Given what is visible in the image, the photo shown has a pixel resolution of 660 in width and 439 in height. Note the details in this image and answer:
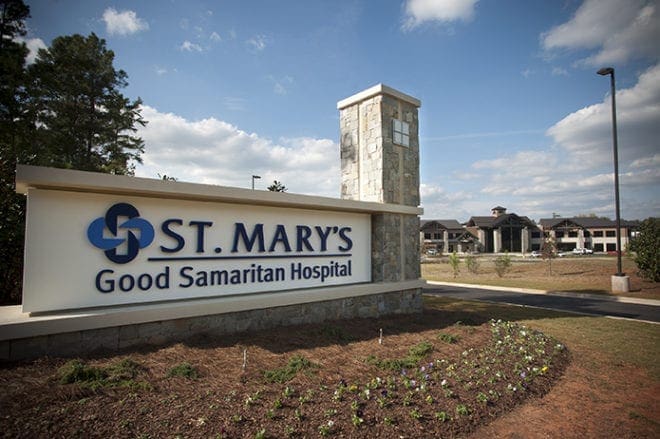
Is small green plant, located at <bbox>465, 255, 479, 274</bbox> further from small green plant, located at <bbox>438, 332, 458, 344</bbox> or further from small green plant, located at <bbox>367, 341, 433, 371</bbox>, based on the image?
small green plant, located at <bbox>367, 341, 433, 371</bbox>

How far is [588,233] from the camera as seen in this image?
6444 cm

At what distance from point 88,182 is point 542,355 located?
9202 millimetres

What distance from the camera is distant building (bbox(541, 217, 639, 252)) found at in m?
62.2

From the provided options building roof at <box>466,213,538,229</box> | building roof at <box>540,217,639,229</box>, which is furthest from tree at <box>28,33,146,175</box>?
building roof at <box>540,217,639,229</box>

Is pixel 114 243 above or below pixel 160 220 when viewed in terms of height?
below

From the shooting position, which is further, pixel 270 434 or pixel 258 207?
pixel 258 207

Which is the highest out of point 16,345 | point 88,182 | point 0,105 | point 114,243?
point 0,105

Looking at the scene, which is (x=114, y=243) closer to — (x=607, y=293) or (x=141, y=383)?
(x=141, y=383)

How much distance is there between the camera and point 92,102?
19672 millimetres

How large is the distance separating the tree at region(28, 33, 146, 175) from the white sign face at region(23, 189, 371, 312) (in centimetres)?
1340

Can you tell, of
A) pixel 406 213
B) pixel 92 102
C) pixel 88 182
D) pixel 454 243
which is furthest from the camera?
pixel 454 243

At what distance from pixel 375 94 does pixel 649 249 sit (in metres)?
18.1

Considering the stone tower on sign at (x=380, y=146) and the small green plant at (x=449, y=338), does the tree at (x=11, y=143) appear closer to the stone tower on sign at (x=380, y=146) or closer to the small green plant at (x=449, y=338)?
the stone tower on sign at (x=380, y=146)

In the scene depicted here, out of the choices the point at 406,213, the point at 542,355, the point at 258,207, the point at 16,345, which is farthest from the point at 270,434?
the point at 406,213
